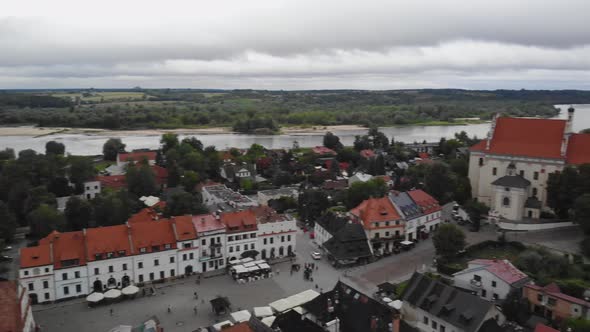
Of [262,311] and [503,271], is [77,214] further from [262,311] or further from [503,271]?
[503,271]

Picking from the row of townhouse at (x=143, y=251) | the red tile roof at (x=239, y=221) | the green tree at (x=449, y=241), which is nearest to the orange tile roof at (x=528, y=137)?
the green tree at (x=449, y=241)

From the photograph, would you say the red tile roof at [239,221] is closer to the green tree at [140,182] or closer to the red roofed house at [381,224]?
the red roofed house at [381,224]

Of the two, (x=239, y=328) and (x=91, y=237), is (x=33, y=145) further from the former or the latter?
(x=239, y=328)

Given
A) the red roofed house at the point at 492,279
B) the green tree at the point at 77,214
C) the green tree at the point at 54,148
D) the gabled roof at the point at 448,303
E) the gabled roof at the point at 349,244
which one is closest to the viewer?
the gabled roof at the point at 448,303

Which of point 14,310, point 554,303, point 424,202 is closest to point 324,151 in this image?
point 424,202

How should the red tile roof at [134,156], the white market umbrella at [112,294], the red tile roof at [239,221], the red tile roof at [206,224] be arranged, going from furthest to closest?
the red tile roof at [134,156], the red tile roof at [239,221], the red tile roof at [206,224], the white market umbrella at [112,294]

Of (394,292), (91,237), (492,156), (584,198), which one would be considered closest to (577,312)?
(394,292)
